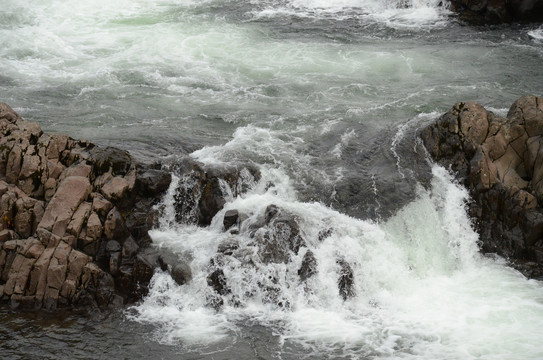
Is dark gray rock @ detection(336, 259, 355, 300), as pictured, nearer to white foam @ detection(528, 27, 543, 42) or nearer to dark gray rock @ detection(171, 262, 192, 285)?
dark gray rock @ detection(171, 262, 192, 285)

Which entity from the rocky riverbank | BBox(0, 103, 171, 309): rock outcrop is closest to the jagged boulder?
the rocky riverbank

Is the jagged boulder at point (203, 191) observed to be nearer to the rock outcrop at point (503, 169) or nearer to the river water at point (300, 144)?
the river water at point (300, 144)

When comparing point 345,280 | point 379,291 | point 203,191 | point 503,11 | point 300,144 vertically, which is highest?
point 503,11

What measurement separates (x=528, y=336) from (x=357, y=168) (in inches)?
250

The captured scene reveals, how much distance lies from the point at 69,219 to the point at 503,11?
22.0 metres

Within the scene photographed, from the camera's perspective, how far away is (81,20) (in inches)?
1152

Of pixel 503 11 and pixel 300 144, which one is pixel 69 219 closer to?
pixel 300 144

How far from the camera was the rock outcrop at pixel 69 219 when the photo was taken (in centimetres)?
1333

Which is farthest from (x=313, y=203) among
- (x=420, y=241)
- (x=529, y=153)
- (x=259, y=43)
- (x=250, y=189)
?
(x=259, y=43)

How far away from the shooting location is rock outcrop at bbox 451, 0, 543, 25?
27969mm

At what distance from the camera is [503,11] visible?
28.2 metres

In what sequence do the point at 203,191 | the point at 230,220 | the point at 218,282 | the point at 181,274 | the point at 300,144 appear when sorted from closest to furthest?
the point at 218,282
the point at 181,274
the point at 230,220
the point at 203,191
the point at 300,144

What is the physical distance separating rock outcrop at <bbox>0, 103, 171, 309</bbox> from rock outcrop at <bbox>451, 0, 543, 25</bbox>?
18931 millimetres

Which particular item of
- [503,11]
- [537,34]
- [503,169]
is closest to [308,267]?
[503,169]
